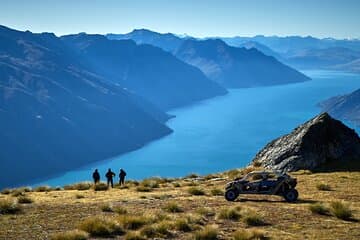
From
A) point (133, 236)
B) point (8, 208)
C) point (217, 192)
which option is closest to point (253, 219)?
point (133, 236)

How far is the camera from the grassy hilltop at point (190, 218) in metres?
14.6

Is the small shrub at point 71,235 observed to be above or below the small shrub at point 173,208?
below

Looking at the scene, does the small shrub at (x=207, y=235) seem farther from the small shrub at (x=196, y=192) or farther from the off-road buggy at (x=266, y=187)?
the small shrub at (x=196, y=192)

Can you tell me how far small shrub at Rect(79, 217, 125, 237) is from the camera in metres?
14.9

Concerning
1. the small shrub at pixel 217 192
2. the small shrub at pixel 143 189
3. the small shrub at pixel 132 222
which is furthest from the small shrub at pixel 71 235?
the small shrub at pixel 143 189

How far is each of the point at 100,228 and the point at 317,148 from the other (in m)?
20.5

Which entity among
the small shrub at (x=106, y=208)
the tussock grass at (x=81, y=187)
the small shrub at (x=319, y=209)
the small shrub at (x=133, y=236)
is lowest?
the small shrub at (x=133, y=236)

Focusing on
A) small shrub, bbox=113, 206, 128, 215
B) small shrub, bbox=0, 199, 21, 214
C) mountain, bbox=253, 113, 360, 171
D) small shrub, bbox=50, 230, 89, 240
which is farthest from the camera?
mountain, bbox=253, 113, 360, 171

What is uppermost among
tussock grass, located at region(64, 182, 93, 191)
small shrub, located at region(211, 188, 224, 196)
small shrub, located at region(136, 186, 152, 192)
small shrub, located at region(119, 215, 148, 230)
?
tussock grass, located at region(64, 182, 93, 191)

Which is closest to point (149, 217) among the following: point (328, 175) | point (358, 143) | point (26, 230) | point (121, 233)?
point (121, 233)

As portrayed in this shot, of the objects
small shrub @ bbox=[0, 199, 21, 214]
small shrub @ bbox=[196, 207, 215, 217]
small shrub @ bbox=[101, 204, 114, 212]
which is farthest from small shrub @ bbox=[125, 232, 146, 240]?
small shrub @ bbox=[0, 199, 21, 214]

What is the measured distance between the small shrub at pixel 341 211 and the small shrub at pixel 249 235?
168 inches

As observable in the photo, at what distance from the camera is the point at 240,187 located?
2128cm

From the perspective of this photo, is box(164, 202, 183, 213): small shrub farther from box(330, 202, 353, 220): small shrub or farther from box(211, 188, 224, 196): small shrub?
box(330, 202, 353, 220): small shrub
